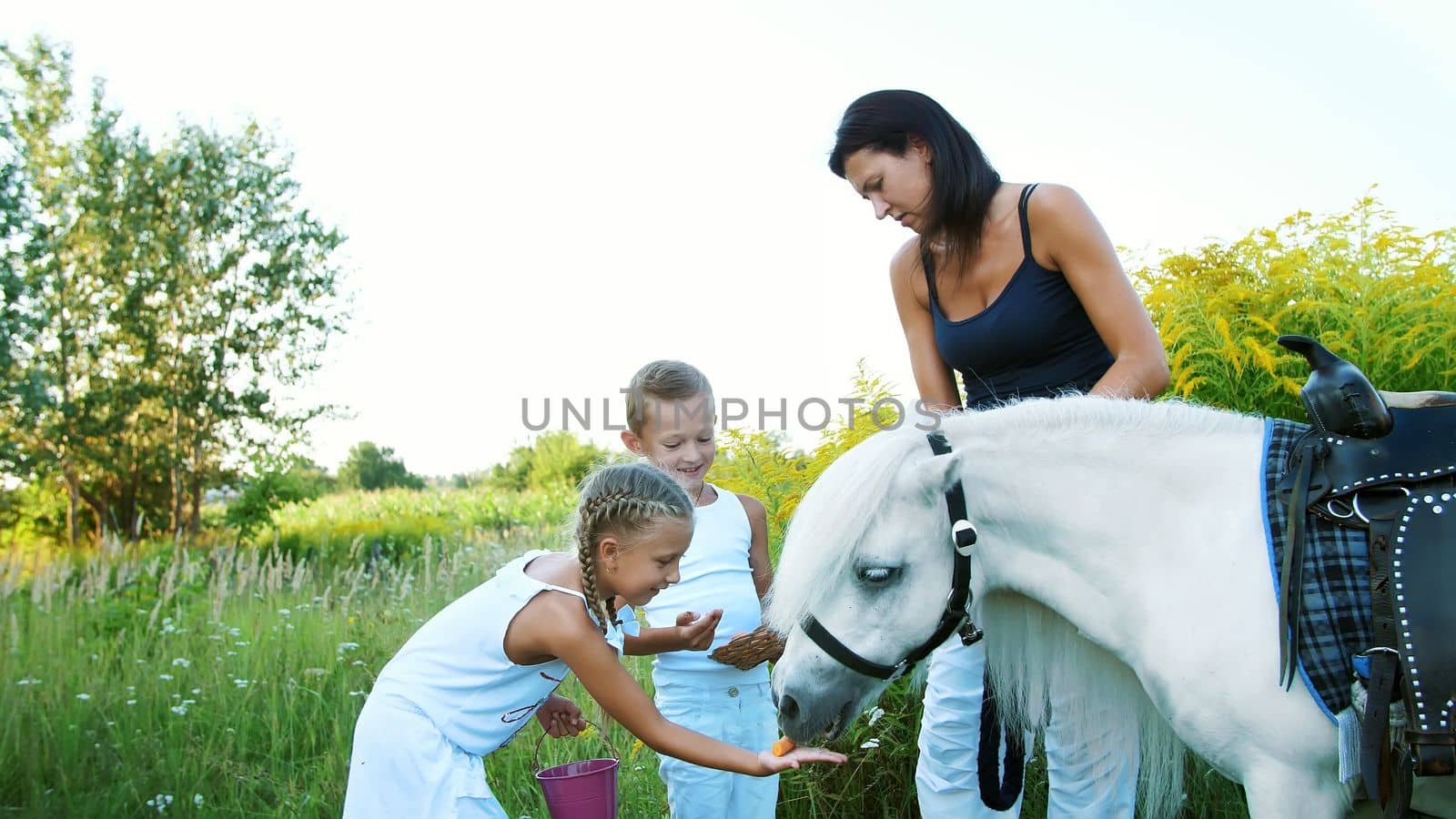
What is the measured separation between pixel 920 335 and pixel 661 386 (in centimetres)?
71

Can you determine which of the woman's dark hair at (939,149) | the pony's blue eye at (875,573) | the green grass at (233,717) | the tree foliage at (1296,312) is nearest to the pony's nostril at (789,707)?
the pony's blue eye at (875,573)

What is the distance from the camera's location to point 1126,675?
1.88 meters

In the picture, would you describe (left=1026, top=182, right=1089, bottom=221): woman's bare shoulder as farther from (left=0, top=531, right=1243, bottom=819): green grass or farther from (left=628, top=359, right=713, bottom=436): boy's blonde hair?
(left=0, top=531, right=1243, bottom=819): green grass

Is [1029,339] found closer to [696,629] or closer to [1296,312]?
[696,629]

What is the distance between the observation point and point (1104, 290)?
6.82 ft

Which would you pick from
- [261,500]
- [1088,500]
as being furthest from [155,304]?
[1088,500]

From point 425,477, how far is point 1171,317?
60.7 ft

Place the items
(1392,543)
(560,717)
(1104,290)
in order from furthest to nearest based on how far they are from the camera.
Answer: (560,717)
(1104,290)
(1392,543)

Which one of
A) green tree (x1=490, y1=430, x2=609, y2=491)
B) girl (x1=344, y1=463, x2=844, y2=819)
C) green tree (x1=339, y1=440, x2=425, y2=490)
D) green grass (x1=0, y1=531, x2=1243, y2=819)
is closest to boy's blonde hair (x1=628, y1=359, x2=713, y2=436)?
girl (x1=344, y1=463, x2=844, y2=819)

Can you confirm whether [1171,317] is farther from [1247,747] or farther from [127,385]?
[127,385]

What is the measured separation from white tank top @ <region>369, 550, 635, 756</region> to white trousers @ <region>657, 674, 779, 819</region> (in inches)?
17.9

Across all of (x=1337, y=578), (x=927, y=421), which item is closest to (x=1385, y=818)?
(x=1337, y=578)

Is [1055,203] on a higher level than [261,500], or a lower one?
higher

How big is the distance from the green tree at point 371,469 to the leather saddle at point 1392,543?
2057cm
